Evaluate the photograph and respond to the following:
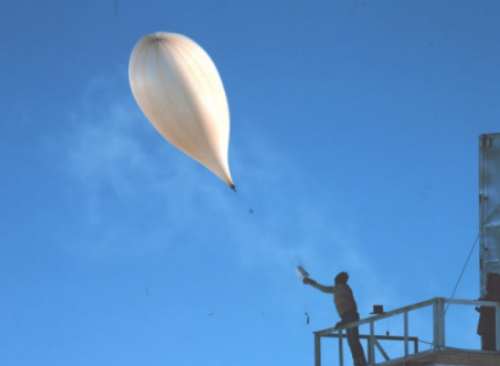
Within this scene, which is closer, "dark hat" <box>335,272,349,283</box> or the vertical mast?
"dark hat" <box>335,272,349,283</box>

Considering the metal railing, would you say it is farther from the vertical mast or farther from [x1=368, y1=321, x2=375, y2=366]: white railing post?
the vertical mast

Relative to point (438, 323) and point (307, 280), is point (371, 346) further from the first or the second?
point (307, 280)

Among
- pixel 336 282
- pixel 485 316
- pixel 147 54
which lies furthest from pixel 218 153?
pixel 485 316

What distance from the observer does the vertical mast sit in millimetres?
24812

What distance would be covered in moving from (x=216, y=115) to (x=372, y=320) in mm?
6526

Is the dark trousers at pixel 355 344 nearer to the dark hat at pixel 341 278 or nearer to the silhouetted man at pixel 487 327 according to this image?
the dark hat at pixel 341 278

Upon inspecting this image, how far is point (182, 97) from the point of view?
1030 inches

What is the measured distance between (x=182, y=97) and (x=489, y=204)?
645cm

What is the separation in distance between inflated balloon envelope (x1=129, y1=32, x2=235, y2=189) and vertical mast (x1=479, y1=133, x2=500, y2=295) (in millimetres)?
5071

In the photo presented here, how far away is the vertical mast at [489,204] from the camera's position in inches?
977

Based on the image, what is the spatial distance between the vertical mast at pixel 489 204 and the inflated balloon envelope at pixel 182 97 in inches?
200

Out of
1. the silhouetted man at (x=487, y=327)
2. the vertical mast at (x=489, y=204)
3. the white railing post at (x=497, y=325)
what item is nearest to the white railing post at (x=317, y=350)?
the silhouetted man at (x=487, y=327)

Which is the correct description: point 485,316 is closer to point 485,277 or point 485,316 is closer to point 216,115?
point 485,277

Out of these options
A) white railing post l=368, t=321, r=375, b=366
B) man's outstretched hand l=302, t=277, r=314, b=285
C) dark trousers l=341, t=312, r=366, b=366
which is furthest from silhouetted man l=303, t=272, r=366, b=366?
man's outstretched hand l=302, t=277, r=314, b=285
